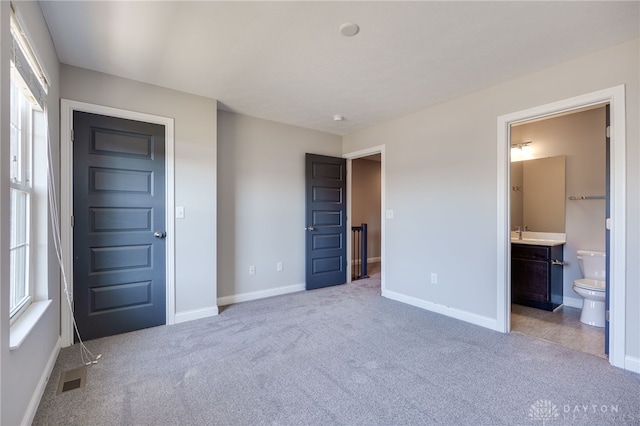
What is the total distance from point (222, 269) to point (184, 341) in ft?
3.83

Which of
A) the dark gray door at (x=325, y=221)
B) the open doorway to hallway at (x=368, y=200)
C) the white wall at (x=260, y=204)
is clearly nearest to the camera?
the white wall at (x=260, y=204)

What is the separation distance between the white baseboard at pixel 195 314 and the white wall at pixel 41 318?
0.96 metres

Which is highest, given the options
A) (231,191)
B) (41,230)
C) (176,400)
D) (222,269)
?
(231,191)

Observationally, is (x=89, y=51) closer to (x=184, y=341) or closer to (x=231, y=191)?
(x=231, y=191)

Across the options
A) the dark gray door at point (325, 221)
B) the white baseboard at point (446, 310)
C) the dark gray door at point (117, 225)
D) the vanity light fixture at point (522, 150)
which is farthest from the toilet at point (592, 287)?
the dark gray door at point (117, 225)

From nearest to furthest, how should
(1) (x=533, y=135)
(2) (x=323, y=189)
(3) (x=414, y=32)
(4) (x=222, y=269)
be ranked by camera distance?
(3) (x=414, y=32), (4) (x=222, y=269), (1) (x=533, y=135), (2) (x=323, y=189)

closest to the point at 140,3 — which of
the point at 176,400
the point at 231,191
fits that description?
the point at 231,191

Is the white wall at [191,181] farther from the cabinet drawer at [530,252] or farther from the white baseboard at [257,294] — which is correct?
the cabinet drawer at [530,252]

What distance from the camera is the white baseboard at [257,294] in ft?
12.3

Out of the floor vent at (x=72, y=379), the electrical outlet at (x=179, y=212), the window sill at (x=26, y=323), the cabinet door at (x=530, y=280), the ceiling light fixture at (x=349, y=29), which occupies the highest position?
the ceiling light fixture at (x=349, y=29)

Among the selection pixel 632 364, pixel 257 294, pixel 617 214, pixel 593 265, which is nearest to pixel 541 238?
pixel 593 265

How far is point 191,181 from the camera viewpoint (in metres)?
3.18

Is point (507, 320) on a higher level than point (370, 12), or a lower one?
lower

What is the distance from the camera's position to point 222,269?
12.3 feet
